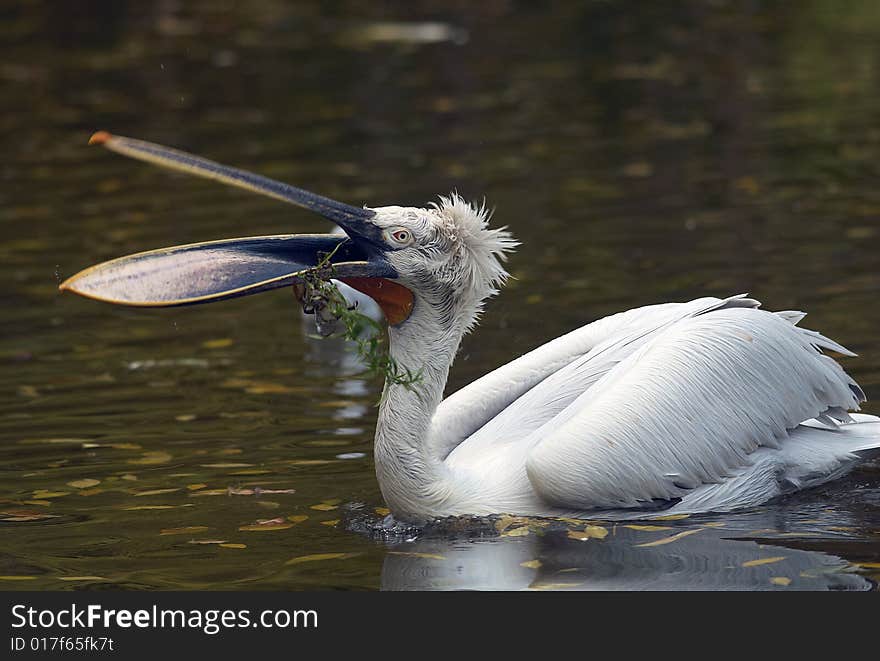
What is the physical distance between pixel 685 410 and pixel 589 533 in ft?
1.59

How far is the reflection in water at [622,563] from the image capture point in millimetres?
4672

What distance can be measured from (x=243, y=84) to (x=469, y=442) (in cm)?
1048

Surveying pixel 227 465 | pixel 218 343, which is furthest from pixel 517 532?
pixel 218 343

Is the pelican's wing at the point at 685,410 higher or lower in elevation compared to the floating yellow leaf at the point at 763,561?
higher

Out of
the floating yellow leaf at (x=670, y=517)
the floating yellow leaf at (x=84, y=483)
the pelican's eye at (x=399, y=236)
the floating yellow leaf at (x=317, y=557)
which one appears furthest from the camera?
the floating yellow leaf at (x=84, y=483)

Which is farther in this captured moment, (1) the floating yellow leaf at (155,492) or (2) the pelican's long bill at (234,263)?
(1) the floating yellow leaf at (155,492)

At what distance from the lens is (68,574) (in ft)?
16.3

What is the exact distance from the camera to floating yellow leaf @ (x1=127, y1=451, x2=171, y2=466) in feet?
20.0

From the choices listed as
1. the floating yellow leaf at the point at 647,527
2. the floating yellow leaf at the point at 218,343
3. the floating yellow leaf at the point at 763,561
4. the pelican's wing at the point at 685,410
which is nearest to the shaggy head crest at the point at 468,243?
the pelican's wing at the point at 685,410

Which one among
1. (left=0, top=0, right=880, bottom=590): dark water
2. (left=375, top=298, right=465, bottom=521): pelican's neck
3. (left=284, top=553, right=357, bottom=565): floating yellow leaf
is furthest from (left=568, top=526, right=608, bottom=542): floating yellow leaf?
(left=284, top=553, right=357, bottom=565): floating yellow leaf

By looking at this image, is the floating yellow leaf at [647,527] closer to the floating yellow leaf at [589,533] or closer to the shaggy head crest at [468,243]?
the floating yellow leaf at [589,533]

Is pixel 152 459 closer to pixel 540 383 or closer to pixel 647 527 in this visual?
pixel 540 383

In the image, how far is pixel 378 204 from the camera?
993 cm

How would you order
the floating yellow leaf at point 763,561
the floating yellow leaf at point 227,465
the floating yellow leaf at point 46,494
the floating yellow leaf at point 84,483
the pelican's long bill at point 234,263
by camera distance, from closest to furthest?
the pelican's long bill at point 234,263, the floating yellow leaf at point 763,561, the floating yellow leaf at point 46,494, the floating yellow leaf at point 84,483, the floating yellow leaf at point 227,465
